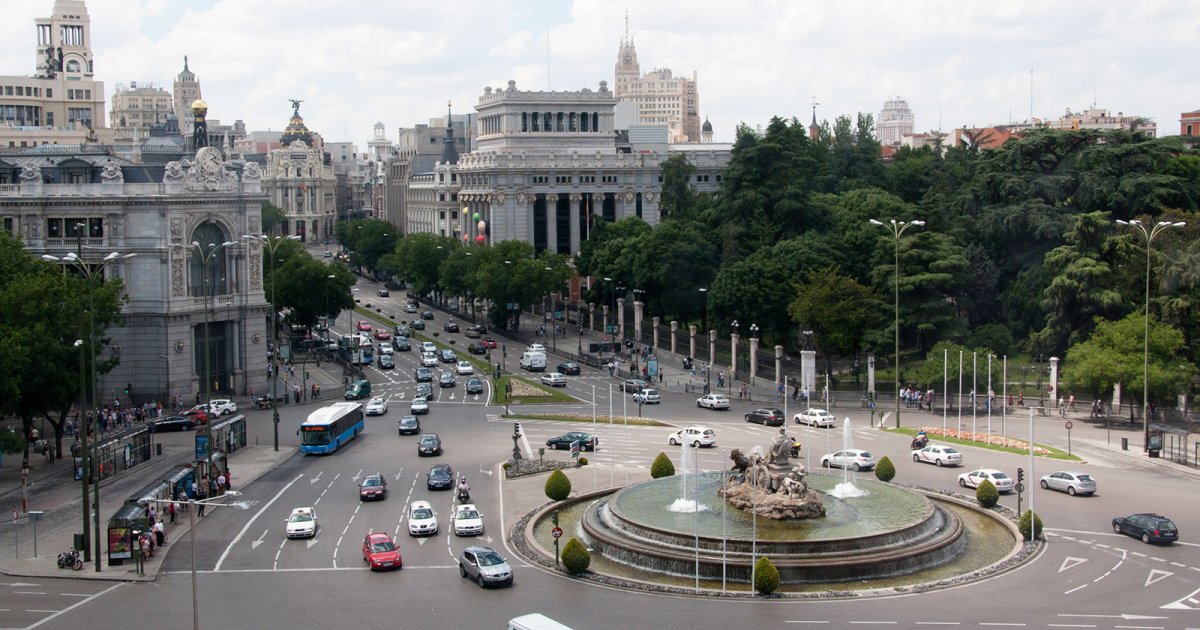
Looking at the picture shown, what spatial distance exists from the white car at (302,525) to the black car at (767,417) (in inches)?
1319

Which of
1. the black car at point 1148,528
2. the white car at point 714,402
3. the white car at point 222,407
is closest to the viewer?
the black car at point 1148,528

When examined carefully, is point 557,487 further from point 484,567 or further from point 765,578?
point 765,578

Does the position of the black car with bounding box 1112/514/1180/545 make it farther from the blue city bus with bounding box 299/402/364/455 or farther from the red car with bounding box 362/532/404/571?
the blue city bus with bounding box 299/402/364/455

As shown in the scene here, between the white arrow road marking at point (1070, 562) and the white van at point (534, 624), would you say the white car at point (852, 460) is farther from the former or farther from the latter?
the white van at point (534, 624)

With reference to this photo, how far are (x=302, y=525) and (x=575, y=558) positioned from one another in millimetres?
12327

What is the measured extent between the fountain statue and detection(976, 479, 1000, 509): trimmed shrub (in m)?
6.39

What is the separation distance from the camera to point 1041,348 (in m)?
92.2

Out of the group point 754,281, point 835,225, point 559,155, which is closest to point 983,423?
point 754,281

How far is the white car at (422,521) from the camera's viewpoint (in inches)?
2103

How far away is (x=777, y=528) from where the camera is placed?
50.5 m

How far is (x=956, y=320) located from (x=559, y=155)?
87399mm

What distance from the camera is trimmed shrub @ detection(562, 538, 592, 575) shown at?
47.0 meters

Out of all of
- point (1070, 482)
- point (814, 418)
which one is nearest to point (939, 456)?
point (1070, 482)

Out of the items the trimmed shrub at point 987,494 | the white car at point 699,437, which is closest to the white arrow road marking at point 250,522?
the white car at point 699,437
